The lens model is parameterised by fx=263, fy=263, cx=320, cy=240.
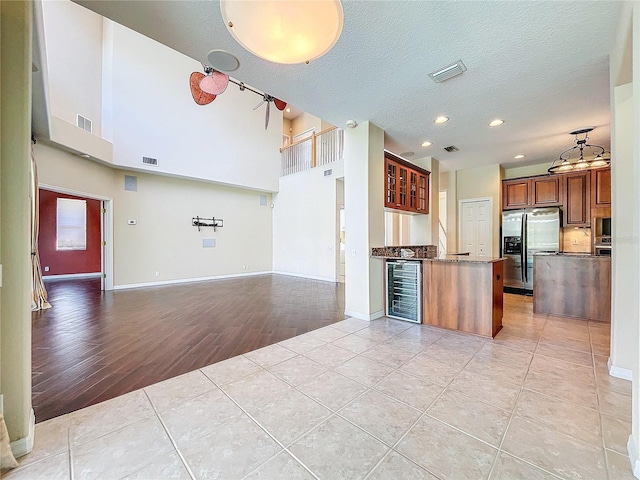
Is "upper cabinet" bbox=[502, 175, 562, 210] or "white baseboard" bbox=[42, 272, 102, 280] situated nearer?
"upper cabinet" bbox=[502, 175, 562, 210]

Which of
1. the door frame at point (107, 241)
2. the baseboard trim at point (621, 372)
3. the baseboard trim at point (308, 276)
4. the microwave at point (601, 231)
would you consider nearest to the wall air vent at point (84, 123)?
the door frame at point (107, 241)

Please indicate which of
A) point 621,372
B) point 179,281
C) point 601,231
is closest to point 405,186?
point 621,372

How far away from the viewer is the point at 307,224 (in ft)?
26.6

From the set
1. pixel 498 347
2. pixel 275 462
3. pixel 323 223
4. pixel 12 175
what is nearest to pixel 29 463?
pixel 275 462

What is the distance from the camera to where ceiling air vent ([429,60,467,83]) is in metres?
2.54

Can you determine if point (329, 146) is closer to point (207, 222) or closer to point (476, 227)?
point (207, 222)

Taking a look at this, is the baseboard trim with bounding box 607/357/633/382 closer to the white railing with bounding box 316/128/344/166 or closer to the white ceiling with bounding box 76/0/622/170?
the white ceiling with bounding box 76/0/622/170

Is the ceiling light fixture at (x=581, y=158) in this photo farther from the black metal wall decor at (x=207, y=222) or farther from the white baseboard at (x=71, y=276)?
the white baseboard at (x=71, y=276)

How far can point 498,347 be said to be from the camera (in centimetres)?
295

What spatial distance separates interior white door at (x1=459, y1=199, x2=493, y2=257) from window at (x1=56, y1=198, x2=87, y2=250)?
1136cm

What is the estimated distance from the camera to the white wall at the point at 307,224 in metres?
7.41

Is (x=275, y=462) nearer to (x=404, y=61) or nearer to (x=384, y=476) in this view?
(x=384, y=476)

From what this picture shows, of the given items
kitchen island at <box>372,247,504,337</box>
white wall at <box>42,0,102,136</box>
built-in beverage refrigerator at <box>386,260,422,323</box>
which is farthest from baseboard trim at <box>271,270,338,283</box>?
white wall at <box>42,0,102,136</box>

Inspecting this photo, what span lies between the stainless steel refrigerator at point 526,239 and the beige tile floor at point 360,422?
3.39 meters
